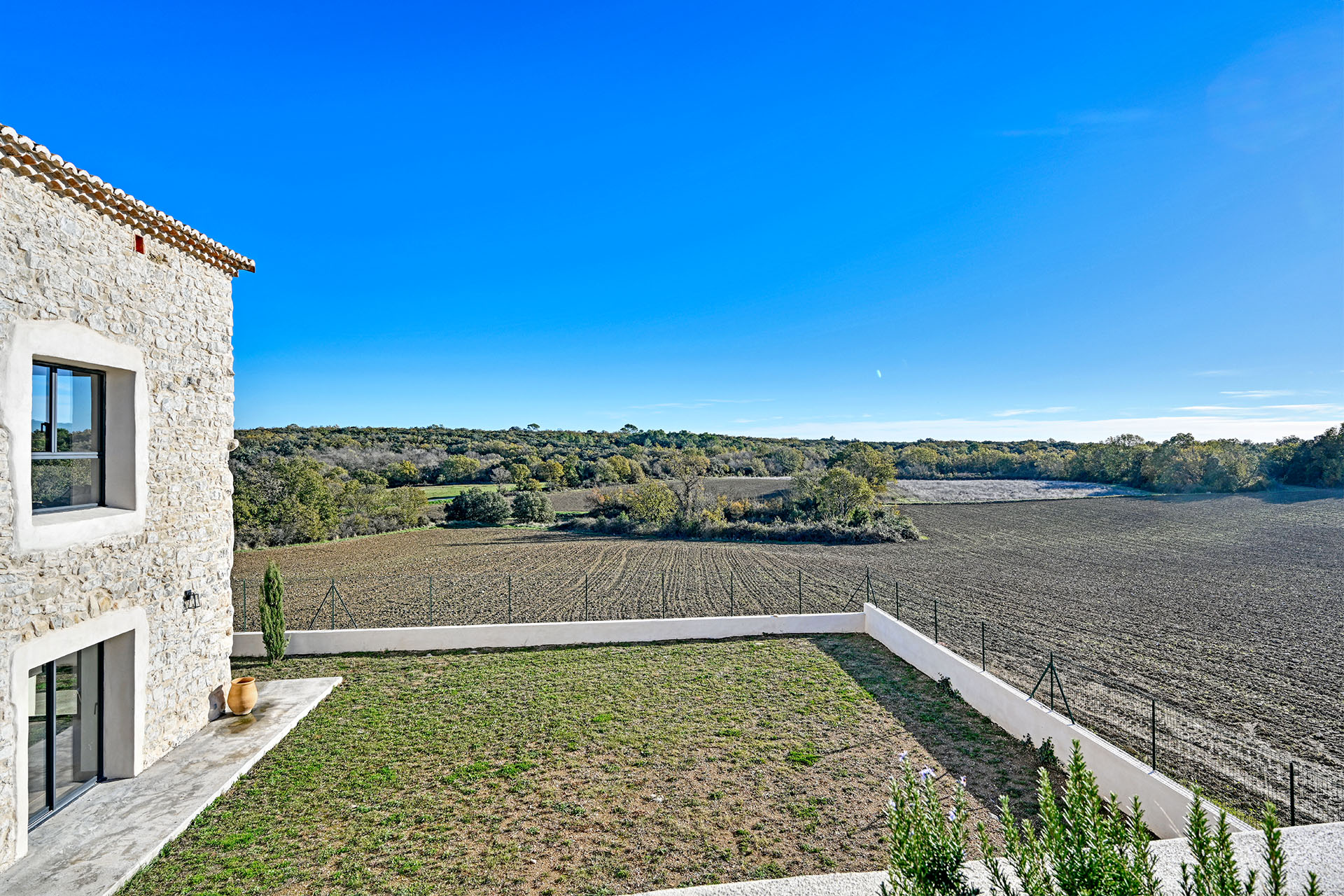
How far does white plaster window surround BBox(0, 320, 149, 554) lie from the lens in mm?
4672

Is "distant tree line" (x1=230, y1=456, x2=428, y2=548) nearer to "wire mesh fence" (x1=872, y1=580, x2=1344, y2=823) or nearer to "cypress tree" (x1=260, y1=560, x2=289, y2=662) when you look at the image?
"cypress tree" (x1=260, y1=560, x2=289, y2=662)

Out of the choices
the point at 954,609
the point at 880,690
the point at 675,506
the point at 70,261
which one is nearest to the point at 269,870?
the point at 70,261

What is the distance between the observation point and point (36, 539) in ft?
15.8

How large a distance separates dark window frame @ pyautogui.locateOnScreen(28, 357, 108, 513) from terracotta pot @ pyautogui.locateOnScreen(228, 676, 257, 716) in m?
3.02

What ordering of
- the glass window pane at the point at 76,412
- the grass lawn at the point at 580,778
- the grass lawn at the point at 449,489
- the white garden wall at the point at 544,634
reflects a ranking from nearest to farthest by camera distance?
the grass lawn at the point at 580,778 < the glass window pane at the point at 76,412 < the white garden wall at the point at 544,634 < the grass lawn at the point at 449,489

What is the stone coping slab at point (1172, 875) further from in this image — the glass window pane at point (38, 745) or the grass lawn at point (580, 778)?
the glass window pane at point (38, 745)

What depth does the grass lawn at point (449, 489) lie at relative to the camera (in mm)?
40409

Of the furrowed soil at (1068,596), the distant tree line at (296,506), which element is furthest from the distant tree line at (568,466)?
the furrowed soil at (1068,596)

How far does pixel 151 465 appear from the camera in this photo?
6184 millimetres

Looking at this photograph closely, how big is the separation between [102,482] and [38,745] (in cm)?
239

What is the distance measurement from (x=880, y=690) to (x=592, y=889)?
5.74 meters

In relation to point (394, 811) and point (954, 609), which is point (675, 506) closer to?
point (954, 609)

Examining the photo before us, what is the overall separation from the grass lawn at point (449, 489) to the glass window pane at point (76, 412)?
32.9 meters

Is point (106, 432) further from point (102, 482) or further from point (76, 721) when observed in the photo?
point (76, 721)
